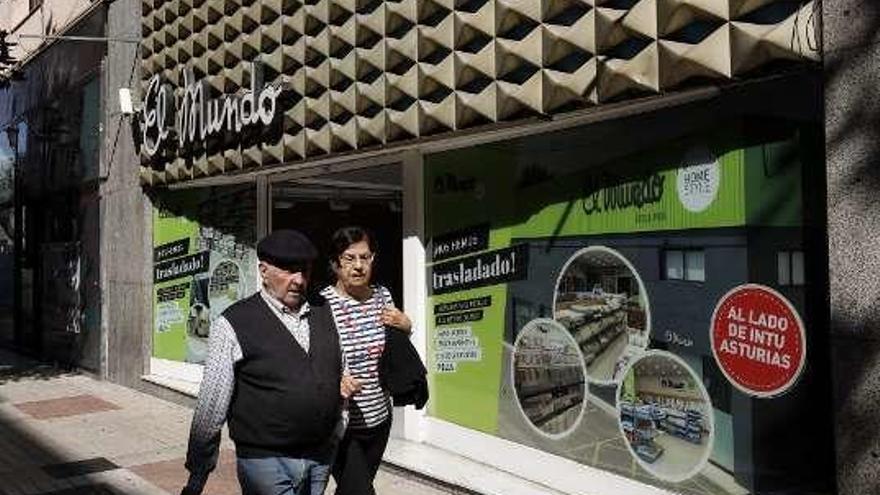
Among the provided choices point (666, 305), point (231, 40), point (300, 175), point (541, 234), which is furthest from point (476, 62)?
point (231, 40)

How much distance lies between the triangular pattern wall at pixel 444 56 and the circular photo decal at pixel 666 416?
159 cm

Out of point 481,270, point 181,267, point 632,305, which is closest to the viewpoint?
point 632,305

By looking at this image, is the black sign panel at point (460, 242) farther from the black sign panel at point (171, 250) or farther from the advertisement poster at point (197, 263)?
the black sign panel at point (171, 250)

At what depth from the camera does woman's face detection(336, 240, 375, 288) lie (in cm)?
389

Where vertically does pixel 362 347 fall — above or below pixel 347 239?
below

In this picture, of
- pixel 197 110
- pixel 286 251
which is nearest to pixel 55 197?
pixel 197 110

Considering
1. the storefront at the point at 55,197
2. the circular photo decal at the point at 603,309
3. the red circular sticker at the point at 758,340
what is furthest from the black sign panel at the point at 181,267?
the red circular sticker at the point at 758,340

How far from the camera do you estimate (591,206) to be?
570cm

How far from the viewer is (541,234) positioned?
6.10m

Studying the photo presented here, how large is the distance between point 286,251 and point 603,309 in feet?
9.54

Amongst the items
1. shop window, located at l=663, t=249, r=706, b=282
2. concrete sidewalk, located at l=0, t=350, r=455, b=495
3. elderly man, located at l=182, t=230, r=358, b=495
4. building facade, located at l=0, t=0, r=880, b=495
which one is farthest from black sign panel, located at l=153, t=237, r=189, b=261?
elderly man, located at l=182, t=230, r=358, b=495

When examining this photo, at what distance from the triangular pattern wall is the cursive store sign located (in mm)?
116

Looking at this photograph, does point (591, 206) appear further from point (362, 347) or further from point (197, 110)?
point (197, 110)

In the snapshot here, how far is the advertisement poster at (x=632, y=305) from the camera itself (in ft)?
15.1
